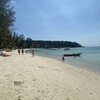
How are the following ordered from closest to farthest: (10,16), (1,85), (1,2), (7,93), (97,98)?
1. (7,93)
2. (97,98)
3. (1,85)
4. (1,2)
5. (10,16)

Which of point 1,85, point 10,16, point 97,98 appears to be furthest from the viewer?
point 10,16

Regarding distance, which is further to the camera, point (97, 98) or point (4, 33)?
point (4, 33)

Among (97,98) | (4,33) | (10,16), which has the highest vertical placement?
(10,16)

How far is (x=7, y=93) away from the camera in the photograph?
9695mm

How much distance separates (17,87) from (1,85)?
0.86 meters

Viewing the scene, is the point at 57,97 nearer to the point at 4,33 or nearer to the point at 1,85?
the point at 1,85

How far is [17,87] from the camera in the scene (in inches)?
432

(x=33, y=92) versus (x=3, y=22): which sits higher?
(x=3, y=22)

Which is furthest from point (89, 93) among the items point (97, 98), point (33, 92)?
point (33, 92)

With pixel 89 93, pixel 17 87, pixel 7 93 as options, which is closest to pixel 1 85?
pixel 17 87

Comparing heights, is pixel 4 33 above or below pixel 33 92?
above

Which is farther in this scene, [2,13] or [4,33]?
[4,33]

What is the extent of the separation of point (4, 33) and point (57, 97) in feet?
113

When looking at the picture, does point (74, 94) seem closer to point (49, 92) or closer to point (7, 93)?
point (49, 92)
